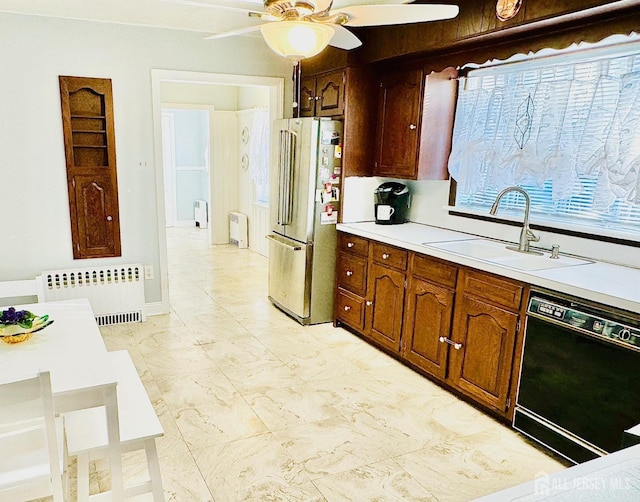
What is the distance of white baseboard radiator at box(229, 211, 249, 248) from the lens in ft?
24.1

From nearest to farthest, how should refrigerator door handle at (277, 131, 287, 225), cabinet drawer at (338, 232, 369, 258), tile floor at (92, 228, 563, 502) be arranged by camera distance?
1. tile floor at (92, 228, 563, 502)
2. cabinet drawer at (338, 232, 369, 258)
3. refrigerator door handle at (277, 131, 287, 225)

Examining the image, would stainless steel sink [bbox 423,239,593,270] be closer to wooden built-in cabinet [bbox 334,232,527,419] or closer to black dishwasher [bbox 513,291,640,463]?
wooden built-in cabinet [bbox 334,232,527,419]

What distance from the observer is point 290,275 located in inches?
171

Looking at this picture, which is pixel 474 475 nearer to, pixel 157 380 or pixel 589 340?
pixel 589 340

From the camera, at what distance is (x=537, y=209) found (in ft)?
10.5

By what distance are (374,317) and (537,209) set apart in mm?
1434

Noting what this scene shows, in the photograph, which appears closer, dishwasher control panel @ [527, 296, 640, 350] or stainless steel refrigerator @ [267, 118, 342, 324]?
dishwasher control panel @ [527, 296, 640, 350]

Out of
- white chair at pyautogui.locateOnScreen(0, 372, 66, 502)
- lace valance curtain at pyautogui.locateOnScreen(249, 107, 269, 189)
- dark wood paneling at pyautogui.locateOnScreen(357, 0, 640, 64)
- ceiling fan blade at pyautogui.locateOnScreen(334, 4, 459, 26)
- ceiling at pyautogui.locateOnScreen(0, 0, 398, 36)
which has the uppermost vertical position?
ceiling at pyautogui.locateOnScreen(0, 0, 398, 36)

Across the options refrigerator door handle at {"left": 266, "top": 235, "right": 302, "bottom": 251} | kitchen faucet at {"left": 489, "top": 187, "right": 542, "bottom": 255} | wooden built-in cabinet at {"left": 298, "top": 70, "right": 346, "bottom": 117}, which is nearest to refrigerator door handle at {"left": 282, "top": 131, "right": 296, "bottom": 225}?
refrigerator door handle at {"left": 266, "top": 235, "right": 302, "bottom": 251}

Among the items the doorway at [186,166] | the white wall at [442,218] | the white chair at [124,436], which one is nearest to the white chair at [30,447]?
the white chair at [124,436]

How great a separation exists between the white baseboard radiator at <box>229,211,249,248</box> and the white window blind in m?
4.31

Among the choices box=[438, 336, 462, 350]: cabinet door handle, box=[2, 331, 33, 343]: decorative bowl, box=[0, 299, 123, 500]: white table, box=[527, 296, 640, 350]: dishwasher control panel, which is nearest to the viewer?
box=[0, 299, 123, 500]: white table

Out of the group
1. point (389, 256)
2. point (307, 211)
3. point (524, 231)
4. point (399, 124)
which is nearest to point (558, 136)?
point (524, 231)

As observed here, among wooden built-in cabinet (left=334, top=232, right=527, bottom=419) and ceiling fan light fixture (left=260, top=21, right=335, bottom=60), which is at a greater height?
ceiling fan light fixture (left=260, top=21, right=335, bottom=60)
